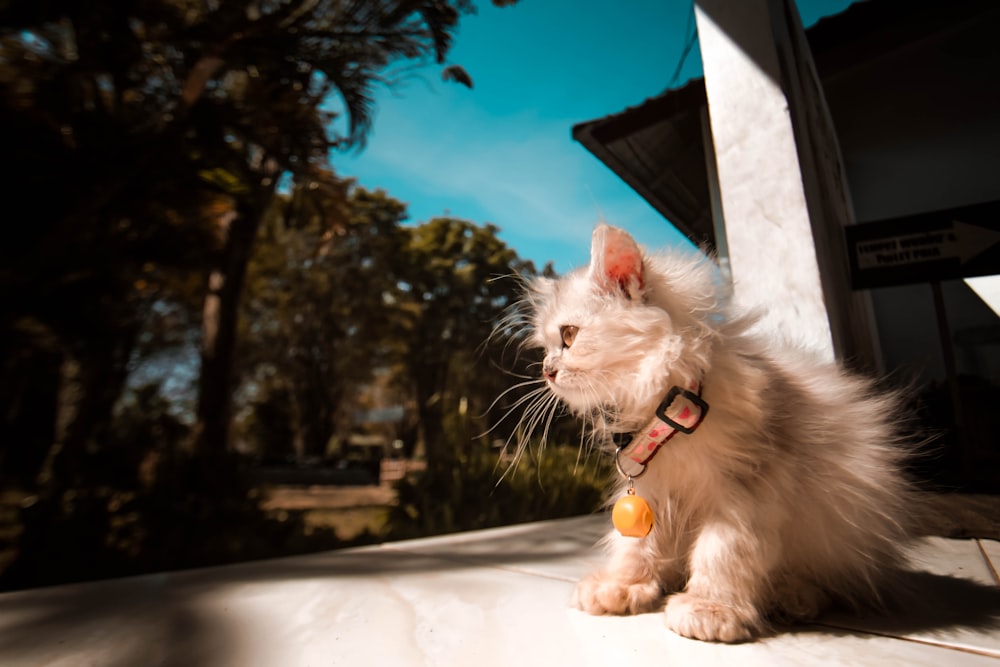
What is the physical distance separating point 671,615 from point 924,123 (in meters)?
4.36

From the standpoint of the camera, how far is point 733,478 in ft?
2.80

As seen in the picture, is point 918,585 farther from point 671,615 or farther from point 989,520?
point 989,520

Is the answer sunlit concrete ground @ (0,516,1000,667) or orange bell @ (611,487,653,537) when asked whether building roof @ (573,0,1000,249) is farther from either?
orange bell @ (611,487,653,537)

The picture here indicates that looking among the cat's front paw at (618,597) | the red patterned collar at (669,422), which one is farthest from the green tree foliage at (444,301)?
the red patterned collar at (669,422)

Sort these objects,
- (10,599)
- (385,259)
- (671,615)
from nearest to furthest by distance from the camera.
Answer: (671,615) < (10,599) < (385,259)

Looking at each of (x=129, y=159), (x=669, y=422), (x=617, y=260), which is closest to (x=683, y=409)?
(x=669, y=422)

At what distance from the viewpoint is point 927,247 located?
1574mm

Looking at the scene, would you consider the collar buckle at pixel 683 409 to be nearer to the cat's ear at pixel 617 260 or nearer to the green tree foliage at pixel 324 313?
the cat's ear at pixel 617 260

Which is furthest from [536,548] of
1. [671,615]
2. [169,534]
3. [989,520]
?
[169,534]

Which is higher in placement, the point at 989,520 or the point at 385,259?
the point at 385,259

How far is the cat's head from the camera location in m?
0.87

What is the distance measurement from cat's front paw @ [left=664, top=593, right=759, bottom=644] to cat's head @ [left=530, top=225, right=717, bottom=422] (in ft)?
1.15

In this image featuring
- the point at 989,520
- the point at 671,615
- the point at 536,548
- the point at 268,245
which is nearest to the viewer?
the point at 671,615

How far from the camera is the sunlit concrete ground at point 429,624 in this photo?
31.0 inches
